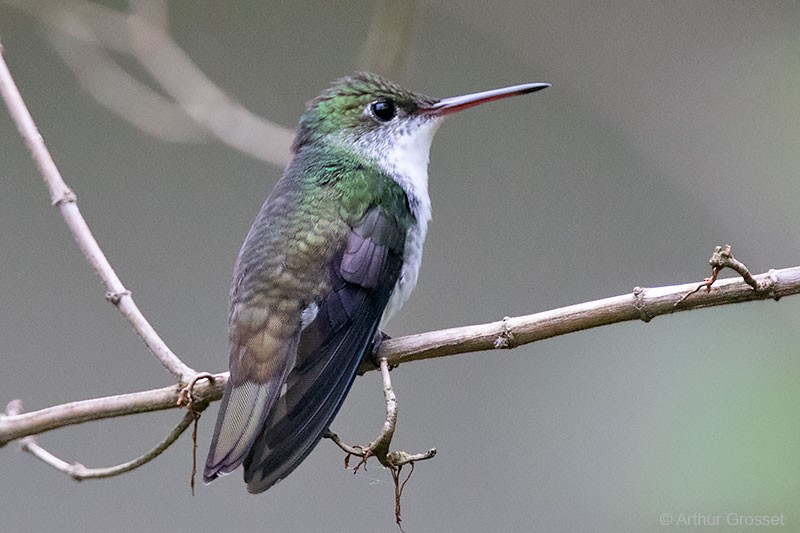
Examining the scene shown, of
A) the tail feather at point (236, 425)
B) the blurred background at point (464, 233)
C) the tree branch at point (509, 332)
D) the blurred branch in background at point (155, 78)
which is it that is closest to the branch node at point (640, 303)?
the tree branch at point (509, 332)

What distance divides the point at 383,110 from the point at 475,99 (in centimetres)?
31

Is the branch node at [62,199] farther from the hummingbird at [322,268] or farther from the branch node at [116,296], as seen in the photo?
the hummingbird at [322,268]

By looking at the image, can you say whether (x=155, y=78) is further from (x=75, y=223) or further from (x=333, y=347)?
(x=333, y=347)

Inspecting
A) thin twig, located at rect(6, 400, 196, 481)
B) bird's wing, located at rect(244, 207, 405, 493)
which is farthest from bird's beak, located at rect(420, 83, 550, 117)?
thin twig, located at rect(6, 400, 196, 481)

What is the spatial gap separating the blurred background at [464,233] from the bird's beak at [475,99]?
0.24 metres

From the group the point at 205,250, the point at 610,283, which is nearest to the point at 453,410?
the point at 610,283

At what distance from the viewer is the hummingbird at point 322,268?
2.43m

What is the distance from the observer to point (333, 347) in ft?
8.73

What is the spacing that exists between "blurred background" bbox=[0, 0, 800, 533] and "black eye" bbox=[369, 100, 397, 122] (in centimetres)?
19

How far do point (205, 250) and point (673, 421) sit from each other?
2.80 meters

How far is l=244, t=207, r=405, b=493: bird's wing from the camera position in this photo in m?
2.36

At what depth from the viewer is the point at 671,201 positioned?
5.13 meters

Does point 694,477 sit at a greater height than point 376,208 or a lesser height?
lesser

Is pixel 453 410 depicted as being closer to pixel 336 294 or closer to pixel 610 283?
pixel 610 283
